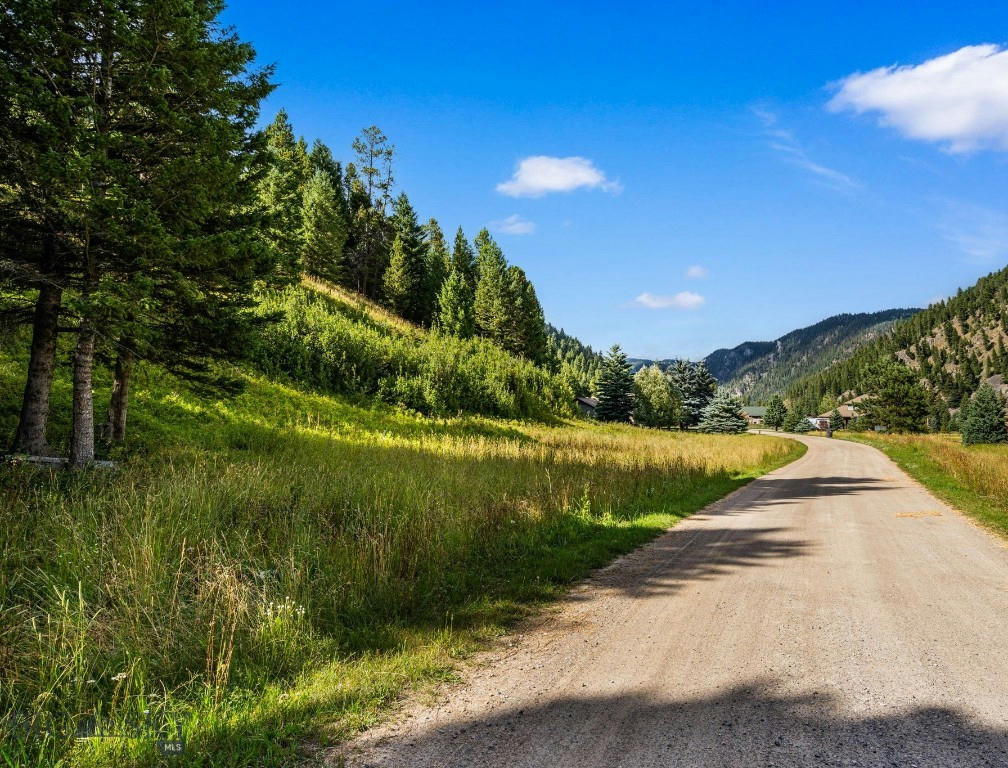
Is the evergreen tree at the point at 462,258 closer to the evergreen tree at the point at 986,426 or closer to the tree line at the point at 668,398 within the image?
the tree line at the point at 668,398

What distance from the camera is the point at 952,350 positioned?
172500mm

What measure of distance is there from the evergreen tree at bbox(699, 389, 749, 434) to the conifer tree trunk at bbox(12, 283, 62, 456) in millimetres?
61282

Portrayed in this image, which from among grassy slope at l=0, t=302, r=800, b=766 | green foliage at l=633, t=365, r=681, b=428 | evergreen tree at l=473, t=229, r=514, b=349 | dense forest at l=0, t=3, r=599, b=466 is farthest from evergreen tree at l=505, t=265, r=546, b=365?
grassy slope at l=0, t=302, r=800, b=766

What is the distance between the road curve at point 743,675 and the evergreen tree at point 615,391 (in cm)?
5579

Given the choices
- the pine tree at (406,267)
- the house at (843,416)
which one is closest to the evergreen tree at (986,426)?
the pine tree at (406,267)

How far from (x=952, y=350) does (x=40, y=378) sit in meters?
228

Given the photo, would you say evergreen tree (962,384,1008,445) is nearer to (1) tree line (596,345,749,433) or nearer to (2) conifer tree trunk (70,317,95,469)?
(1) tree line (596,345,749,433)

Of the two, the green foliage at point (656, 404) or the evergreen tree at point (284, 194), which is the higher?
the evergreen tree at point (284, 194)

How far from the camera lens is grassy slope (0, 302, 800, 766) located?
3.47 metres

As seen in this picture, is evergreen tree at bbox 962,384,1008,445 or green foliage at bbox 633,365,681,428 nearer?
evergreen tree at bbox 962,384,1008,445

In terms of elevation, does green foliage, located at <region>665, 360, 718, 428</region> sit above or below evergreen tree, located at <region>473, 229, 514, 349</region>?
below

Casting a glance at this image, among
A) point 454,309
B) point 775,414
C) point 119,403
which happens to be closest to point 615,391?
point 454,309

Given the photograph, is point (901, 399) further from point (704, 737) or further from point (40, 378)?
point (40, 378)

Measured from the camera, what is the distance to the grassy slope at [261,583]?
3.47 meters
